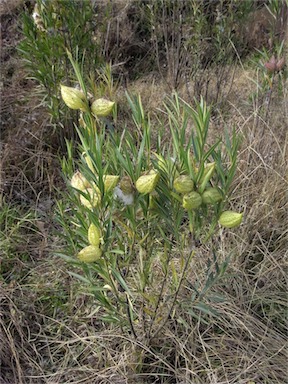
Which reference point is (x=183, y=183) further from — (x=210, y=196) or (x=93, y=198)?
(x=93, y=198)

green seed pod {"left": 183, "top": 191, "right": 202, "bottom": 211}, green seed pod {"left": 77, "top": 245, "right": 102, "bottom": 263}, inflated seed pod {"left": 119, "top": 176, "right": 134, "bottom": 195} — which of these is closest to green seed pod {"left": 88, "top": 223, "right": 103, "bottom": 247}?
green seed pod {"left": 77, "top": 245, "right": 102, "bottom": 263}

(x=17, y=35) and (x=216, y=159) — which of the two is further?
(x=17, y=35)

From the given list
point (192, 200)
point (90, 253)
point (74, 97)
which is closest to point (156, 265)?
point (90, 253)

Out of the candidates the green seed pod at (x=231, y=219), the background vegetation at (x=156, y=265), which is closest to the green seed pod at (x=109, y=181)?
the background vegetation at (x=156, y=265)

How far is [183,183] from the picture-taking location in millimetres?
1052

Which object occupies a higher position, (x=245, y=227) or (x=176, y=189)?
(x=176, y=189)

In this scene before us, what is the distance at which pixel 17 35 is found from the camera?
3734 millimetres

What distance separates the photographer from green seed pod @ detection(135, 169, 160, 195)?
1.05 meters

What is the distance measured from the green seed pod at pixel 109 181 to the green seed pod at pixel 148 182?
0.05 metres

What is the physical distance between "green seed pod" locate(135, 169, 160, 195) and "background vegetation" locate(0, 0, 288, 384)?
16 centimetres

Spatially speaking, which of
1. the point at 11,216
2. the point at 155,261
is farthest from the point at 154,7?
the point at 155,261

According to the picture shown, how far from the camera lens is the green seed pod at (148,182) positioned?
1.05 m

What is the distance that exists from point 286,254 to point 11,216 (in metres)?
1.21

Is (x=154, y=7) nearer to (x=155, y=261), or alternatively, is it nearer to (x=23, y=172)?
(x=23, y=172)
